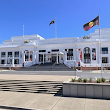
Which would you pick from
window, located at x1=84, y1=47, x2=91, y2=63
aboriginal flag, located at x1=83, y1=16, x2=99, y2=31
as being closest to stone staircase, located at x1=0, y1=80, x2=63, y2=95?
aboriginal flag, located at x1=83, y1=16, x2=99, y2=31

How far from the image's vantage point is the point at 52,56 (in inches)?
1781

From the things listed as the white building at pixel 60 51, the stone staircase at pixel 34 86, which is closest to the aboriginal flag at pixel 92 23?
the stone staircase at pixel 34 86

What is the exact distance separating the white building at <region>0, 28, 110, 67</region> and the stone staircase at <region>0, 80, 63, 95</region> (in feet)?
83.6

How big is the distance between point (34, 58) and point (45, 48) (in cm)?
580

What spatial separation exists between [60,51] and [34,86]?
34.5 m

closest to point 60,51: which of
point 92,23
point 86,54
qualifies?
point 86,54

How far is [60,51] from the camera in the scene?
143 ft

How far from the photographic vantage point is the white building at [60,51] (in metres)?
39.0

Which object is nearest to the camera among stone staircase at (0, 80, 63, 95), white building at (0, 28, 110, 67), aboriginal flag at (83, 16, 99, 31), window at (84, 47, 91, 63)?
stone staircase at (0, 80, 63, 95)

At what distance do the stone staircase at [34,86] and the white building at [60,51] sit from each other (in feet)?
83.6

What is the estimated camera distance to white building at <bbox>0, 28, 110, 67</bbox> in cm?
3897

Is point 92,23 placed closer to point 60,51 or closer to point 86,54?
point 86,54

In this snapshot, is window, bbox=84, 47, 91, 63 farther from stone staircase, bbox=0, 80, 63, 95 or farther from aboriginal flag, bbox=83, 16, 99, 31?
stone staircase, bbox=0, 80, 63, 95

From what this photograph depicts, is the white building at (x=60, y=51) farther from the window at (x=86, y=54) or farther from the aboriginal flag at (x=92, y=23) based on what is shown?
the aboriginal flag at (x=92, y=23)
